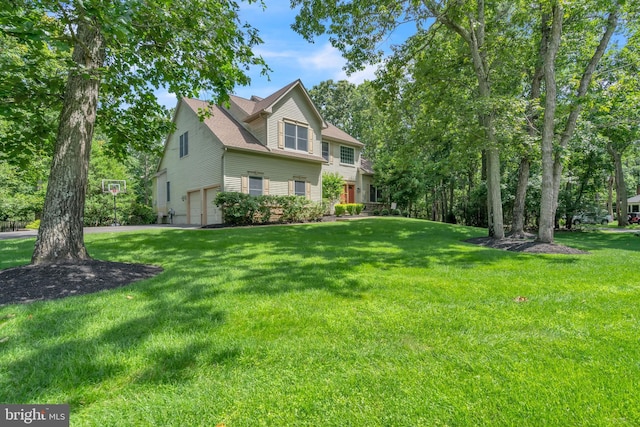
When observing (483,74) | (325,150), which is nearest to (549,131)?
(483,74)

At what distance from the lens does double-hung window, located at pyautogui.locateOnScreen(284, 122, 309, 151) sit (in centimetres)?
1688

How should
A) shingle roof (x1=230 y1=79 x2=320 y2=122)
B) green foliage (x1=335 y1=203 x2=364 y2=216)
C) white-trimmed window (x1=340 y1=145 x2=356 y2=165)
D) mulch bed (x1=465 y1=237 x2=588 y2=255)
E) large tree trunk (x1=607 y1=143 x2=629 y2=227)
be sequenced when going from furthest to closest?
1. white-trimmed window (x1=340 y1=145 x2=356 y2=165)
2. green foliage (x1=335 y1=203 x2=364 y2=216)
3. large tree trunk (x1=607 y1=143 x2=629 y2=227)
4. shingle roof (x1=230 y1=79 x2=320 y2=122)
5. mulch bed (x1=465 y1=237 x2=588 y2=255)

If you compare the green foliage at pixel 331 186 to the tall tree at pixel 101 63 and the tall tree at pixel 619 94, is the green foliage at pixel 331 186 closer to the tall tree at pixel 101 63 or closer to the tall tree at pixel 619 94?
the tall tree at pixel 619 94

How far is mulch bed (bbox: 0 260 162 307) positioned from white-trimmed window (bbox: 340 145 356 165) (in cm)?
1804

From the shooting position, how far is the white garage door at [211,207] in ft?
49.2

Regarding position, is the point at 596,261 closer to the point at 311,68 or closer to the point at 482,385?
the point at 482,385

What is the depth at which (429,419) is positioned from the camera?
1.58m

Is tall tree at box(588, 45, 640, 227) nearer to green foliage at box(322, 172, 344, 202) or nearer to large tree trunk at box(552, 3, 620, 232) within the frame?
large tree trunk at box(552, 3, 620, 232)

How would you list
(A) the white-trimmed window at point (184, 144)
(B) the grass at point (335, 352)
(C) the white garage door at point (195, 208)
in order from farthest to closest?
1. (A) the white-trimmed window at point (184, 144)
2. (C) the white garage door at point (195, 208)
3. (B) the grass at point (335, 352)

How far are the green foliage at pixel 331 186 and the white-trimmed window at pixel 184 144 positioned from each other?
846 cm

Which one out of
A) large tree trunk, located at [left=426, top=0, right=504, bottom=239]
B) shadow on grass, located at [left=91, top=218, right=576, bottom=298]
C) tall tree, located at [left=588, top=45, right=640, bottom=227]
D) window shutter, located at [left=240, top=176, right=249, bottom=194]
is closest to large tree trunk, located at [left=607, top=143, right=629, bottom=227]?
tall tree, located at [left=588, top=45, right=640, bottom=227]

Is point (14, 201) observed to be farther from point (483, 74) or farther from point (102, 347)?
point (483, 74)

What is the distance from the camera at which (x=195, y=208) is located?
1702 cm

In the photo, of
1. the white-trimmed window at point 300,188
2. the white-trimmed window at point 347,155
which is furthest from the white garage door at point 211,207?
the white-trimmed window at point 347,155
